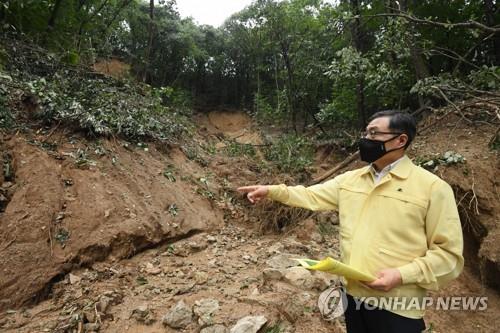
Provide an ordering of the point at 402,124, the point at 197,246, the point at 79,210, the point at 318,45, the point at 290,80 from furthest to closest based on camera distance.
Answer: the point at 290,80, the point at 318,45, the point at 197,246, the point at 79,210, the point at 402,124

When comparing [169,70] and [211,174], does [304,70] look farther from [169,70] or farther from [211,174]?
[169,70]

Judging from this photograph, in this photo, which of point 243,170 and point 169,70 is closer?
point 243,170

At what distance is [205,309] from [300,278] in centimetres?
99

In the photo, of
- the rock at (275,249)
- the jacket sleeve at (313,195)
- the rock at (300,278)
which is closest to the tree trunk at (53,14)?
the rock at (275,249)

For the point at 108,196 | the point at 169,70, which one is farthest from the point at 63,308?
the point at 169,70

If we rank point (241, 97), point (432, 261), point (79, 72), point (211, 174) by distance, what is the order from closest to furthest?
1. point (432, 261)
2. point (79, 72)
3. point (211, 174)
4. point (241, 97)

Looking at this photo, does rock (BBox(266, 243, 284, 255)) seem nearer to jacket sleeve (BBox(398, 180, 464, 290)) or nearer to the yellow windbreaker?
the yellow windbreaker

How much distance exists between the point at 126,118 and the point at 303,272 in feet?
11.9

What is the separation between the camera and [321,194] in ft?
5.98

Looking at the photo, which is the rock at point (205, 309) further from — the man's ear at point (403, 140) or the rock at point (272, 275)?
the man's ear at point (403, 140)

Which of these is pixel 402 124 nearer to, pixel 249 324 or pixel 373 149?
pixel 373 149

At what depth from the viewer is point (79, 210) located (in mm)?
3459
